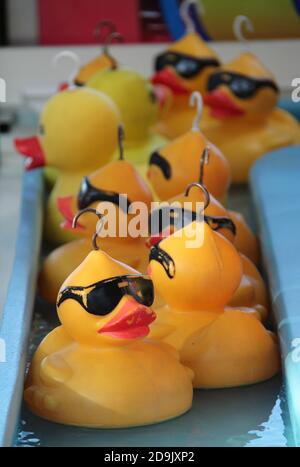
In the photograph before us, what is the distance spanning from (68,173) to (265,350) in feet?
3.09

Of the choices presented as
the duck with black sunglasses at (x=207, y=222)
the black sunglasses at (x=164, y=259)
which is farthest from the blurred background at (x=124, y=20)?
the black sunglasses at (x=164, y=259)

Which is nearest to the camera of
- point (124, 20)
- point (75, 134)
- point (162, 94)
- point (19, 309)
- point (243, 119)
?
point (19, 309)

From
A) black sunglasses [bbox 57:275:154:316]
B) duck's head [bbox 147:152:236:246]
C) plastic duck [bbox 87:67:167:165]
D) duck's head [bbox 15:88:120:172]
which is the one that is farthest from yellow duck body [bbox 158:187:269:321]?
plastic duck [bbox 87:67:167:165]

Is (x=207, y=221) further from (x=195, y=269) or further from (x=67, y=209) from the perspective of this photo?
(x=67, y=209)

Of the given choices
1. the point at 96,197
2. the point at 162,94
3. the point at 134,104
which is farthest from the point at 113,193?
the point at 162,94

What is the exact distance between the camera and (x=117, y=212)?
206 cm

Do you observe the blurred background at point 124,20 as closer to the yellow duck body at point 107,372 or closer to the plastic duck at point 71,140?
the plastic duck at point 71,140

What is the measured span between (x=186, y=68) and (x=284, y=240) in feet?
3.85

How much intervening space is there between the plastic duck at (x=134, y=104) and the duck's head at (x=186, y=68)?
19cm

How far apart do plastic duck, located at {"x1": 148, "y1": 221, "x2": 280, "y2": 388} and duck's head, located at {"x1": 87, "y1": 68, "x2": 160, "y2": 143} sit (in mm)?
1119

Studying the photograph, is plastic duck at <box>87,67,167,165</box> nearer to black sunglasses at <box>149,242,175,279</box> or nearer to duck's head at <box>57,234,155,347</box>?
black sunglasses at <box>149,242,175,279</box>

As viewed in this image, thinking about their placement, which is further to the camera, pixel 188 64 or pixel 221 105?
pixel 188 64

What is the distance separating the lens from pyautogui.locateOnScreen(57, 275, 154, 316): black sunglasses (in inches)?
63.8

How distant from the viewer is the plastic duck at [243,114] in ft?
9.60
